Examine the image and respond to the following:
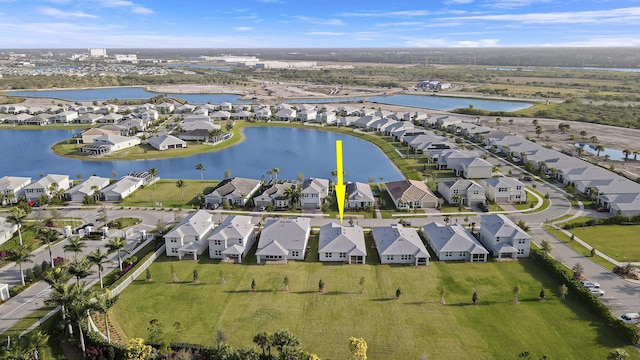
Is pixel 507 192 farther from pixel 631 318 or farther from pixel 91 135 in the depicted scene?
pixel 91 135

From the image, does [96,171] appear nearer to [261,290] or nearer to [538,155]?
[261,290]

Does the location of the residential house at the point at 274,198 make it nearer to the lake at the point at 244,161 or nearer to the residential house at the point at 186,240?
the residential house at the point at 186,240

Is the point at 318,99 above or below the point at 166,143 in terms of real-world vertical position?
above

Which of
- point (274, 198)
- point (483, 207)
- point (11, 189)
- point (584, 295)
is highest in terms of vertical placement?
point (11, 189)

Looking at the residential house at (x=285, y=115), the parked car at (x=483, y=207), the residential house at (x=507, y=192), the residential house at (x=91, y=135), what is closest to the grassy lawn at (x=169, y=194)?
the residential house at (x=91, y=135)

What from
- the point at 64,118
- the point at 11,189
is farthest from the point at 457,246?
the point at 64,118
